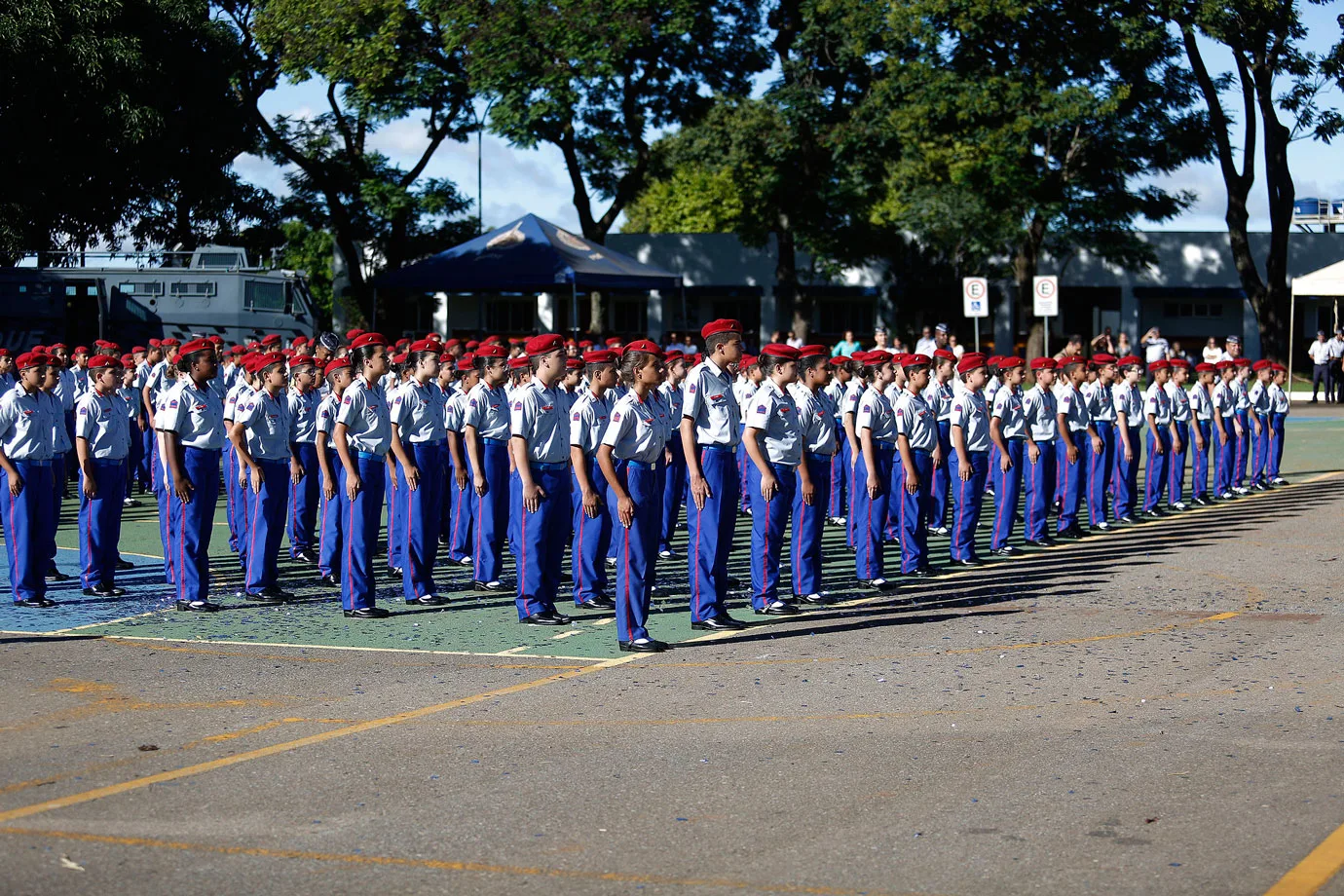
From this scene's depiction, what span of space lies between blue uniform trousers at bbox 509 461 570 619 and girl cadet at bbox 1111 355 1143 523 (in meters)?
8.22

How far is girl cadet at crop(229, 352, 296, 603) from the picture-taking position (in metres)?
11.5

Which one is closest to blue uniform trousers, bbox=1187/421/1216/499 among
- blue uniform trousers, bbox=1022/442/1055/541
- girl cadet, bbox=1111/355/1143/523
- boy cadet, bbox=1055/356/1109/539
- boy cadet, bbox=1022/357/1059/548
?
girl cadet, bbox=1111/355/1143/523

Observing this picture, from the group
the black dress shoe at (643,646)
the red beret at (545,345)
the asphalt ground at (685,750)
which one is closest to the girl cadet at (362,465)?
the asphalt ground at (685,750)

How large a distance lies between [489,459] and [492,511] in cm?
52

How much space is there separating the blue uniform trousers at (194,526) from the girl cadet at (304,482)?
1.80 metres

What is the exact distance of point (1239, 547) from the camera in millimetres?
14719

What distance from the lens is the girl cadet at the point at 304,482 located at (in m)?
13.5

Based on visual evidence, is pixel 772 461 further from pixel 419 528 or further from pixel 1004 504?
pixel 1004 504

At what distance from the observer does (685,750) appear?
7043 millimetres

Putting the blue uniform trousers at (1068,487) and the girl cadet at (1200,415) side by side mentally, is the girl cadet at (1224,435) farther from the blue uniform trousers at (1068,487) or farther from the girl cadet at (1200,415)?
the blue uniform trousers at (1068,487)

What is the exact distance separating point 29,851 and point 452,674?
3.43 metres

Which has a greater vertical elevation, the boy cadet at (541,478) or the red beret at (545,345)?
the red beret at (545,345)

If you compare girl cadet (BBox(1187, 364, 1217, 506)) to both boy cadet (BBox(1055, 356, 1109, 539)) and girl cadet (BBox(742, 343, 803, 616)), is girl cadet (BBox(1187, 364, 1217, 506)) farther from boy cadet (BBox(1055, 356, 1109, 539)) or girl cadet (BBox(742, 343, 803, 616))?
girl cadet (BBox(742, 343, 803, 616))

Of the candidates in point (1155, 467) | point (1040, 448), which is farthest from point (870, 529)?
point (1155, 467)
